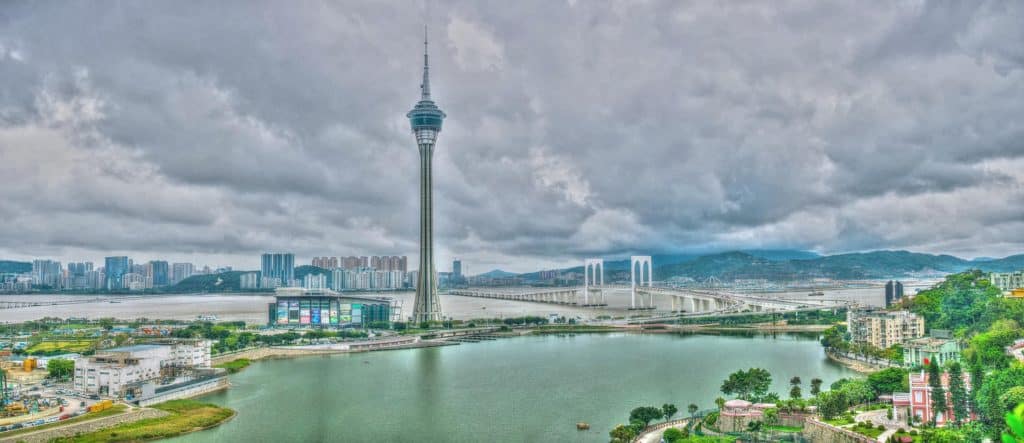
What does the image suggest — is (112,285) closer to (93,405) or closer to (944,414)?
(93,405)

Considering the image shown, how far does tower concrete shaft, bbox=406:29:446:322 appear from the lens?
21.7 m

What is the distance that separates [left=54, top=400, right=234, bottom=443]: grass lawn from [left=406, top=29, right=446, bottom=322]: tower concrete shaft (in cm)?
1253

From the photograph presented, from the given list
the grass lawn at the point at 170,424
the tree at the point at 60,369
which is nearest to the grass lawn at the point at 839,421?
the grass lawn at the point at 170,424

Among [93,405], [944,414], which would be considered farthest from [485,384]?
[944,414]

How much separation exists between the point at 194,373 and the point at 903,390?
28.5 feet

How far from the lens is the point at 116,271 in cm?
5456

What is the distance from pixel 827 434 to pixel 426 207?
1633 cm

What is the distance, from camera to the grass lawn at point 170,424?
7.45 m

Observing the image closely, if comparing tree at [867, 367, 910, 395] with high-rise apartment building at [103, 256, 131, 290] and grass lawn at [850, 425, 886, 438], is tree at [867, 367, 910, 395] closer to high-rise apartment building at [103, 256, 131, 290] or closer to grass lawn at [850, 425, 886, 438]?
grass lawn at [850, 425, 886, 438]

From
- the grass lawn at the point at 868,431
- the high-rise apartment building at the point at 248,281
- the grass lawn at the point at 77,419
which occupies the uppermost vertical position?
the high-rise apartment building at the point at 248,281

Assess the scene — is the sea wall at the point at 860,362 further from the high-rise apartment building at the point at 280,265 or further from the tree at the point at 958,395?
the high-rise apartment building at the point at 280,265

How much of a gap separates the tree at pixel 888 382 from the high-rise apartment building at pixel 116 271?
53620mm

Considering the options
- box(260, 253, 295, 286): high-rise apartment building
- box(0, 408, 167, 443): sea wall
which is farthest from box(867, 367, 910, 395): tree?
box(260, 253, 295, 286): high-rise apartment building

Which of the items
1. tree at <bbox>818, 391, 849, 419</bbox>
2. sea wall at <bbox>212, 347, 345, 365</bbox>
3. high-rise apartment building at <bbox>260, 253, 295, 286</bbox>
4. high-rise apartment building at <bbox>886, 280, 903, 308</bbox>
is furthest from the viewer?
high-rise apartment building at <bbox>260, 253, 295, 286</bbox>
